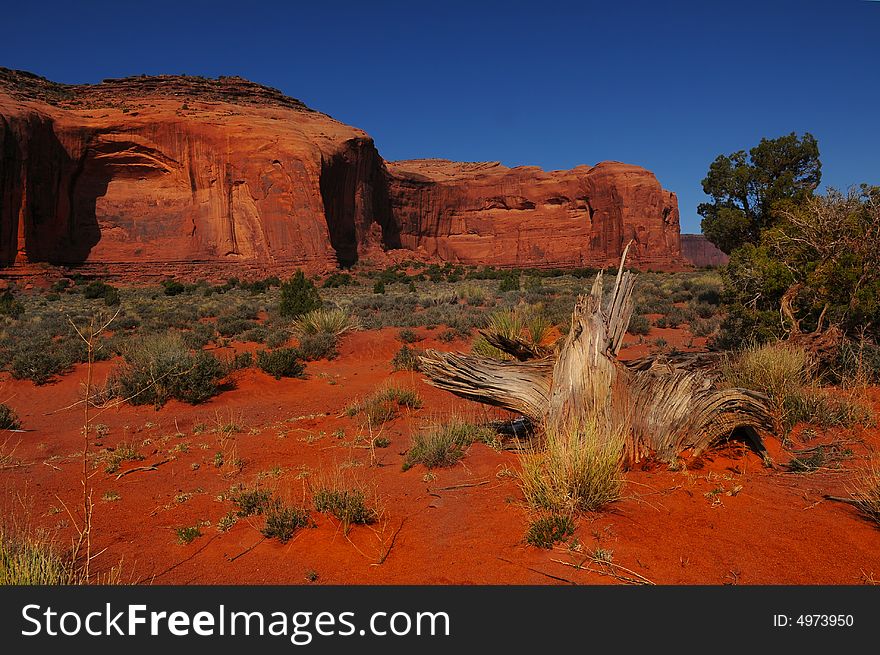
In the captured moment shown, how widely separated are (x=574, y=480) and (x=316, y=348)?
9.11m

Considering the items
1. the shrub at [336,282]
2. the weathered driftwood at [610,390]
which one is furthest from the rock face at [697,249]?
the weathered driftwood at [610,390]

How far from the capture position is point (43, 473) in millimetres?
5324

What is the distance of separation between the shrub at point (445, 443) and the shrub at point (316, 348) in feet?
21.7

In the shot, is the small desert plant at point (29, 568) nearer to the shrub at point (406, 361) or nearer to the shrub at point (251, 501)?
the shrub at point (251, 501)

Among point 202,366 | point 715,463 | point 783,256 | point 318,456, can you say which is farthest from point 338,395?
point 783,256

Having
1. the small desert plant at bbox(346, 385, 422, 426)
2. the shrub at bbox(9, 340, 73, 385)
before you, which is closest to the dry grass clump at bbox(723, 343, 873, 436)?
the small desert plant at bbox(346, 385, 422, 426)

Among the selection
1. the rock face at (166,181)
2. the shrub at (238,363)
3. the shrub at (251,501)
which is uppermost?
the rock face at (166,181)

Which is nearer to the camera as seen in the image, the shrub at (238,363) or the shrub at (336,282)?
the shrub at (238,363)

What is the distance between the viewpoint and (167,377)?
8469mm

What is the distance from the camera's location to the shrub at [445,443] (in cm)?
498

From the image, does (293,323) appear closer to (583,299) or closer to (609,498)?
(583,299)

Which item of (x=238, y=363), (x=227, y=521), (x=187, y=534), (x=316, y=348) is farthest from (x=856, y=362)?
(x=238, y=363)

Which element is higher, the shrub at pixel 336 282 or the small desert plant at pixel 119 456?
the shrub at pixel 336 282

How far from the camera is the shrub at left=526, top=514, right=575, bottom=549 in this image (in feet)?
10.4
